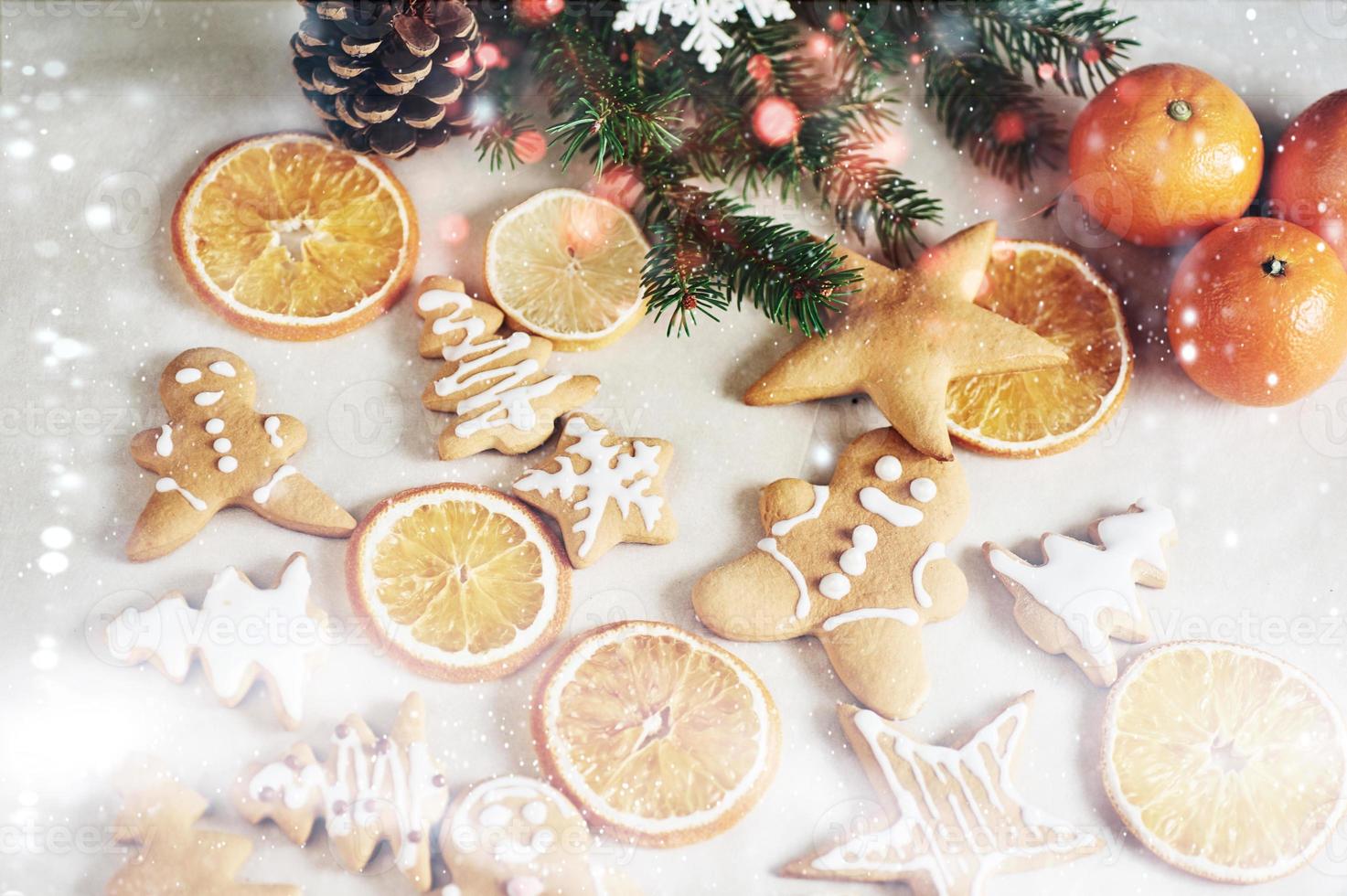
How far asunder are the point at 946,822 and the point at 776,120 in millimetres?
895

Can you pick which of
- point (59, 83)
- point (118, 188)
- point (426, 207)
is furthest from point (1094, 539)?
point (59, 83)

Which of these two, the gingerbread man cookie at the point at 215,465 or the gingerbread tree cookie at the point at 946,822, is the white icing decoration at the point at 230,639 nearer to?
the gingerbread man cookie at the point at 215,465

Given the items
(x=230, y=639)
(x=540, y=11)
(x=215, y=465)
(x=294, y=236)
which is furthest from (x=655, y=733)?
(x=540, y=11)

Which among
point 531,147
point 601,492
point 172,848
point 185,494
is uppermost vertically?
point 531,147

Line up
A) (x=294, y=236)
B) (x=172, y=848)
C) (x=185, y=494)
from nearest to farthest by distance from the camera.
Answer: (x=172, y=848) < (x=185, y=494) < (x=294, y=236)

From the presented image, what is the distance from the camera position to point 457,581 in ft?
4.21

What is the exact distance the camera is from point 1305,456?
1.44 m

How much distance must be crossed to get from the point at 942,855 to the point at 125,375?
1.17 meters

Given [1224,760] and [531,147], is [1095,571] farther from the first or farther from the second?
[531,147]

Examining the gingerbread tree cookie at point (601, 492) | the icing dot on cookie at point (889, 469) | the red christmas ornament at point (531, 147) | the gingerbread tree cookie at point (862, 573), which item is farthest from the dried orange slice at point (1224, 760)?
the red christmas ornament at point (531, 147)

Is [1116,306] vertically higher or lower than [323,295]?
higher

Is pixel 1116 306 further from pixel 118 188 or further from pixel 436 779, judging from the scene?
pixel 118 188

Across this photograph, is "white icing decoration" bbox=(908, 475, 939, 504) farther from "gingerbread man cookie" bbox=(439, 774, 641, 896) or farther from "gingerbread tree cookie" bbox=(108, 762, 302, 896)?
"gingerbread tree cookie" bbox=(108, 762, 302, 896)

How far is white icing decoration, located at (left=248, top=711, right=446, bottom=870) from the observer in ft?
3.99
